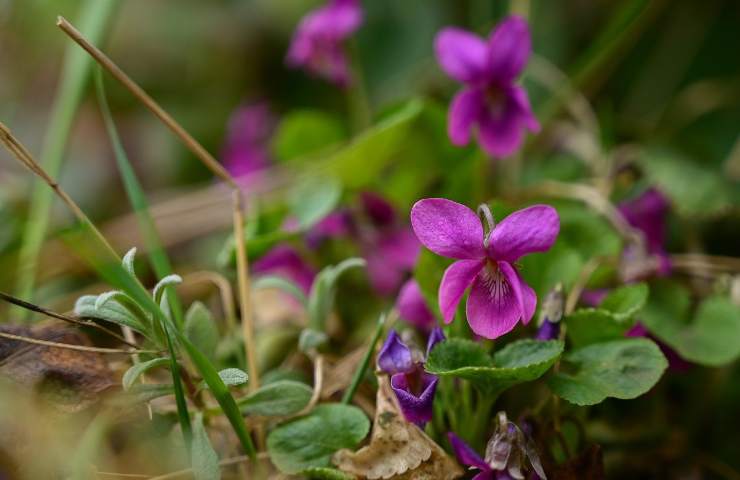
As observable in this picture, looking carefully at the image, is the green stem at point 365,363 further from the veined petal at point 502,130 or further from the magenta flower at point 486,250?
the veined petal at point 502,130

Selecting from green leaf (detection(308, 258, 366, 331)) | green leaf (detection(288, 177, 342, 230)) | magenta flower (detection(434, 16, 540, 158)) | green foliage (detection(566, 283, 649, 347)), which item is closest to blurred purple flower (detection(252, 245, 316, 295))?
green leaf (detection(288, 177, 342, 230))

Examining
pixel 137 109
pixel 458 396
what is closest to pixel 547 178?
pixel 458 396

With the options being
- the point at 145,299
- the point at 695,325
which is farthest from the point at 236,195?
the point at 695,325

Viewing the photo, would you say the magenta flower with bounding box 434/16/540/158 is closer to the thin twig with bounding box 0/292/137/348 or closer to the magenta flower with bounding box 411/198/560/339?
the magenta flower with bounding box 411/198/560/339

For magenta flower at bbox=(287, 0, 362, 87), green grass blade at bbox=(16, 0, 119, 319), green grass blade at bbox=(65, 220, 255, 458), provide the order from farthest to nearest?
magenta flower at bbox=(287, 0, 362, 87)
green grass blade at bbox=(16, 0, 119, 319)
green grass blade at bbox=(65, 220, 255, 458)

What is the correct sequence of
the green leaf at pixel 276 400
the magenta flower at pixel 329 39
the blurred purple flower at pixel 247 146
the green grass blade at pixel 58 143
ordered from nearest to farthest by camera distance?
the green leaf at pixel 276 400, the green grass blade at pixel 58 143, the magenta flower at pixel 329 39, the blurred purple flower at pixel 247 146

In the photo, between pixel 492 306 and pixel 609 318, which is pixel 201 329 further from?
pixel 609 318

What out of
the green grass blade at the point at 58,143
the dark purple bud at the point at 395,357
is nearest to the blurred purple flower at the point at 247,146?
the green grass blade at the point at 58,143
